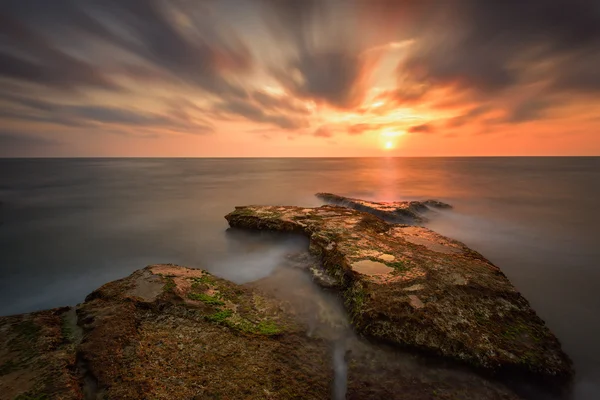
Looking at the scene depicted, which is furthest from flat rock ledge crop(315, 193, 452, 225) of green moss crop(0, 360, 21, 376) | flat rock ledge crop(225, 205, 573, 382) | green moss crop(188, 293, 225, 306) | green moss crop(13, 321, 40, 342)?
green moss crop(0, 360, 21, 376)

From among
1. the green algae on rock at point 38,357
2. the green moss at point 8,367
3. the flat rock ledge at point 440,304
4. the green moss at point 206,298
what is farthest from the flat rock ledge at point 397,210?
the green moss at point 8,367

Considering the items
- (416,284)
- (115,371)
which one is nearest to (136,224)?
(115,371)

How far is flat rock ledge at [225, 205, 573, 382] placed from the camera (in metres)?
3.97

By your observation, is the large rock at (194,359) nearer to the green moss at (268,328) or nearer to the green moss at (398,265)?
the green moss at (268,328)

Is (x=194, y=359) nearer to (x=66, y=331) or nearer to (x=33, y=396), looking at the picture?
(x=33, y=396)

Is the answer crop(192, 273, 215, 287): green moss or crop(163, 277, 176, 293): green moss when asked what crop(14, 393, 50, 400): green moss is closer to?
crop(163, 277, 176, 293): green moss

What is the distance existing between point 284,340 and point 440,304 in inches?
113

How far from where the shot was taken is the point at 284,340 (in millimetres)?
4219

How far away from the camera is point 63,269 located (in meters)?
8.41

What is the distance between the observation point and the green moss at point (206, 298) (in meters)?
4.97

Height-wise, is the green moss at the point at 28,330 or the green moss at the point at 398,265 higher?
the green moss at the point at 398,265

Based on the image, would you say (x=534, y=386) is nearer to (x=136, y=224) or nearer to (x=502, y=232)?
(x=502, y=232)

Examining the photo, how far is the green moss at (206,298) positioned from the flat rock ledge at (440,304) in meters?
2.57

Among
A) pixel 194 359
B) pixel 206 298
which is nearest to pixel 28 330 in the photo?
pixel 206 298
